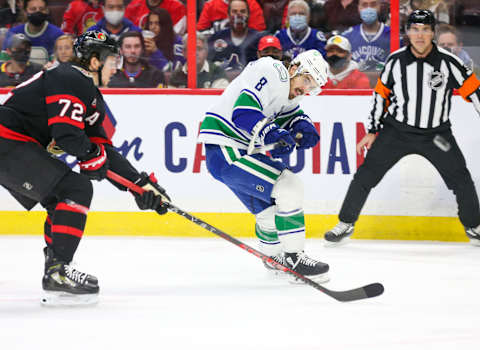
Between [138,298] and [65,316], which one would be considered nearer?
[65,316]

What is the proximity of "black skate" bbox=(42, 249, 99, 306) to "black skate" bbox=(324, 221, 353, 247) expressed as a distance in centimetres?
167

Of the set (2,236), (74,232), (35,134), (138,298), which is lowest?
(2,236)

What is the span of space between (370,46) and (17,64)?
2195mm

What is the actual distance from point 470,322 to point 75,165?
2.71 m

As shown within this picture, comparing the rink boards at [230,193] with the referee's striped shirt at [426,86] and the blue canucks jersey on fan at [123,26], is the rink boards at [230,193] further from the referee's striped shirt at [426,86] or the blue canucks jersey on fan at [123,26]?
the blue canucks jersey on fan at [123,26]

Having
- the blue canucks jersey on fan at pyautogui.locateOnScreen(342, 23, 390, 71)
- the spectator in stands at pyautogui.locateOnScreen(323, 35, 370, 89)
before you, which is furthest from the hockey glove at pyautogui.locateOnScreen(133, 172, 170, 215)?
the blue canucks jersey on fan at pyautogui.locateOnScreen(342, 23, 390, 71)

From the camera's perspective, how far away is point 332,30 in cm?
454

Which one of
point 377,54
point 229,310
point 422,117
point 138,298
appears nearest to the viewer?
point 229,310

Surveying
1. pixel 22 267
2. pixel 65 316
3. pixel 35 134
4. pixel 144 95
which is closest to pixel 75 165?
pixel 144 95

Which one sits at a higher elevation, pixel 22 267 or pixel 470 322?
pixel 470 322

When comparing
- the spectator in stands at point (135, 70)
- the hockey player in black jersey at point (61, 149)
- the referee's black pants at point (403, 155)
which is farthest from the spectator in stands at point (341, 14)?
the hockey player in black jersey at point (61, 149)

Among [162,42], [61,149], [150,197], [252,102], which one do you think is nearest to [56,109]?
[61,149]

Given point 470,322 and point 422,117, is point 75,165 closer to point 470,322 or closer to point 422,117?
point 422,117

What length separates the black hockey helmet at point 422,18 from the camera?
4.13m
